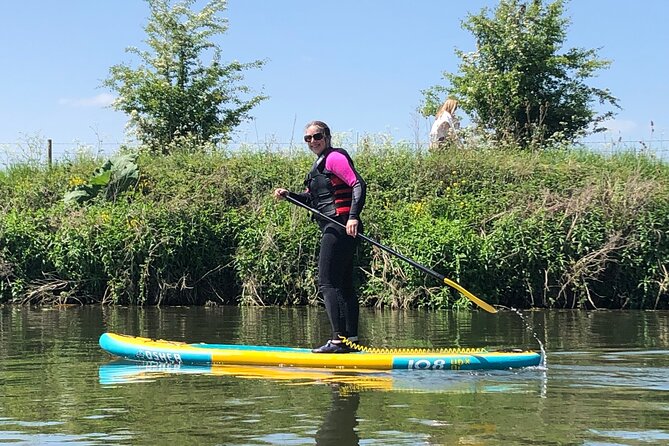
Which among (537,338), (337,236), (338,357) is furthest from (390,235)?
(338,357)

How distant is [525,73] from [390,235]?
33.9 feet

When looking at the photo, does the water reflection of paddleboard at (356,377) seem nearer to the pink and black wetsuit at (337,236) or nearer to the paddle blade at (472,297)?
the pink and black wetsuit at (337,236)

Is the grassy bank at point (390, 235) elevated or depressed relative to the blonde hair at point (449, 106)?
Answer: depressed

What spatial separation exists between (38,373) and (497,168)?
33.5 ft

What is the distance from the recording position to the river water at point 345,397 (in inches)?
203

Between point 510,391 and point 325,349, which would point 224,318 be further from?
point 510,391

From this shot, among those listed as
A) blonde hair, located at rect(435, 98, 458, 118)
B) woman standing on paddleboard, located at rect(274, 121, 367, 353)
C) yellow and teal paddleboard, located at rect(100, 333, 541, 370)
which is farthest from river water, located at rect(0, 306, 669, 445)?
blonde hair, located at rect(435, 98, 458, 118)

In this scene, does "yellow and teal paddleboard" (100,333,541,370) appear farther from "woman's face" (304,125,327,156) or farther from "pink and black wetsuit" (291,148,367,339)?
"woman's face" (304,125,327,156)

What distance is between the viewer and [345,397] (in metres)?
6.29

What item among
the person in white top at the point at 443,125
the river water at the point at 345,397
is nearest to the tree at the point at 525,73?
the person in white top at the point at 443,125

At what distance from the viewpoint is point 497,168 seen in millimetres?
16078

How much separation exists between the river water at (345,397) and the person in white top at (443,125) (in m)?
7.46

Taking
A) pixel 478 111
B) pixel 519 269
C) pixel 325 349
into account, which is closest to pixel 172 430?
pixel 325 349

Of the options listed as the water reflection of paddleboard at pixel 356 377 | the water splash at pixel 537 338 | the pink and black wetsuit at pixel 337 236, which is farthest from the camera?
the pink and black wetsuit at pixel 337 236
